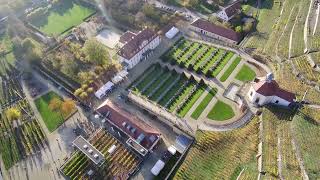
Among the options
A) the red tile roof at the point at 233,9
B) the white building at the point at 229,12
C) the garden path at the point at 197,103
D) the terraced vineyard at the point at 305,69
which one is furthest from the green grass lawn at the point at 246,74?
the red tile roof at the point at 233,9

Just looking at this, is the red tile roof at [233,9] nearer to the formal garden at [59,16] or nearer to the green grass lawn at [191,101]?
the green grass lawn at [191,101]

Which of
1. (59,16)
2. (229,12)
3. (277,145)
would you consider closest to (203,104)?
(277,145)

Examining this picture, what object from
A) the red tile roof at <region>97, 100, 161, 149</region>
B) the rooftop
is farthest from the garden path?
the rooftop

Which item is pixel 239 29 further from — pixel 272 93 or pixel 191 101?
pixel 191 101

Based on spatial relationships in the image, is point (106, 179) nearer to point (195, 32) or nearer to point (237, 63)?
Result: point (237, 63)

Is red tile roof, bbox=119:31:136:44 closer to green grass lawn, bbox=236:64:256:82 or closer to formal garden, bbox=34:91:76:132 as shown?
formal garden, bbox=34:91:76:132
